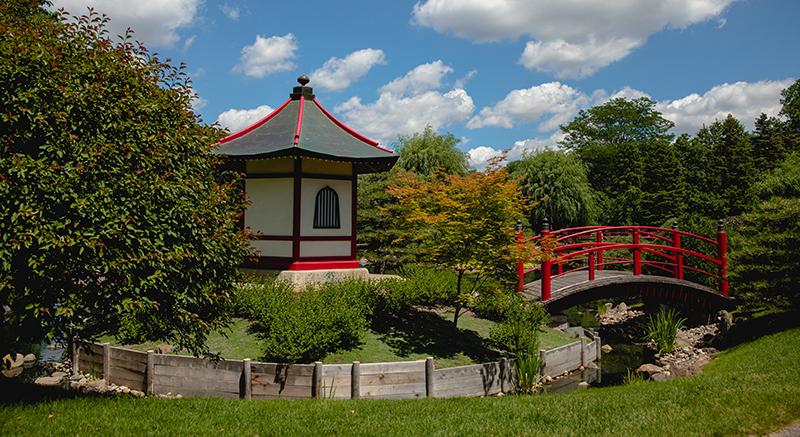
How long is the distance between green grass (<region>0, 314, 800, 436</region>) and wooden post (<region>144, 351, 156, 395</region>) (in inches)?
71.6

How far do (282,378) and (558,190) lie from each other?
26723 mm

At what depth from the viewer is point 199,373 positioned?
810 centimetres

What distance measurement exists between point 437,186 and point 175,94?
226 inches

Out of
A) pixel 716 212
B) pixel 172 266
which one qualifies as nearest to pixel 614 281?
pixel 172 266

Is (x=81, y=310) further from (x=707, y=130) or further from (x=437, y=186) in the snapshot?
(x=707, y=130)

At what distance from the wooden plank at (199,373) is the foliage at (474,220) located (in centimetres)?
459

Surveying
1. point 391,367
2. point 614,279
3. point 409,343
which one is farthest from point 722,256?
point 391,367

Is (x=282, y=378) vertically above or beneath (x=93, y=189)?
beneath

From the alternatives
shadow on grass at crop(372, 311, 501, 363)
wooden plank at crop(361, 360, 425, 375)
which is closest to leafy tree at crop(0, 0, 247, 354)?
wooden plank at crop(361, 360, 425, 375)

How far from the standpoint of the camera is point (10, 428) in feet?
16.4

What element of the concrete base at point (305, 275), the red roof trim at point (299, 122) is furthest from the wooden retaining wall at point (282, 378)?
the red roof trim at point (299, 122)

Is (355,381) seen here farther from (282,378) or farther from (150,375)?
(150,375)

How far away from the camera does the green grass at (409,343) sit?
936 cm

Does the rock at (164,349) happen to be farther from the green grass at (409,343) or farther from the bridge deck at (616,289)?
the bridge deck at (616,289)
